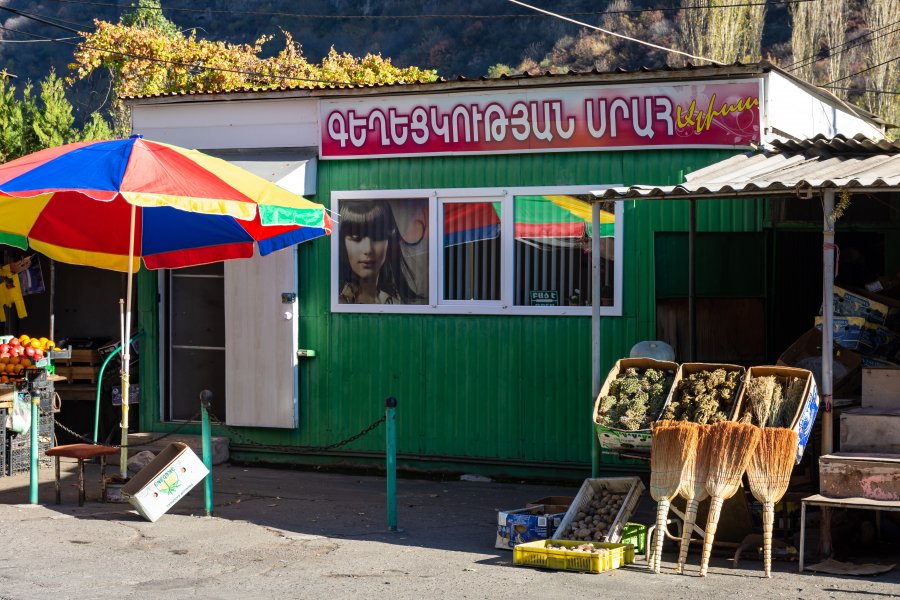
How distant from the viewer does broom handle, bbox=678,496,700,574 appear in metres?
7.66

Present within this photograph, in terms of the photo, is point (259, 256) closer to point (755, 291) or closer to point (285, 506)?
point (285, 506)

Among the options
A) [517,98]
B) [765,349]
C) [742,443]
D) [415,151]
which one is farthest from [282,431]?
[742,443]

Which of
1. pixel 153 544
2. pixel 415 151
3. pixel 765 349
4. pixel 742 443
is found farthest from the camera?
pixel 415 151

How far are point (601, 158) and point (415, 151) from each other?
1862 millimetres

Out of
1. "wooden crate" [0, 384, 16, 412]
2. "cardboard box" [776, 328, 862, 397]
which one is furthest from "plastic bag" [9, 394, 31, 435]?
"cardboard box" [776, 328, 862, 397]

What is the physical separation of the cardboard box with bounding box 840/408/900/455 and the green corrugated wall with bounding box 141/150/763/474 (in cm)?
279

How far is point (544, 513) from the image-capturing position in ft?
28.6

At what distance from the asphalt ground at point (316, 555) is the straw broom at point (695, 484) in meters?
0.32

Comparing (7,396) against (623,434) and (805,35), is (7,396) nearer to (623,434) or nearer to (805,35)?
(623,434)

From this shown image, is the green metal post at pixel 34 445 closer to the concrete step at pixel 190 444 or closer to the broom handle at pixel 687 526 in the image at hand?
the concrete step at pixel 190 444

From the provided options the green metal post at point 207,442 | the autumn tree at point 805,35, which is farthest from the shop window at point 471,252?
the autumn tree at point 805,35

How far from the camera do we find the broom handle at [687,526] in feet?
25.1

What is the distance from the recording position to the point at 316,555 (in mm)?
8281

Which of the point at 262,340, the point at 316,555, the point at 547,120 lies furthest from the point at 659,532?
the point at 262,340
